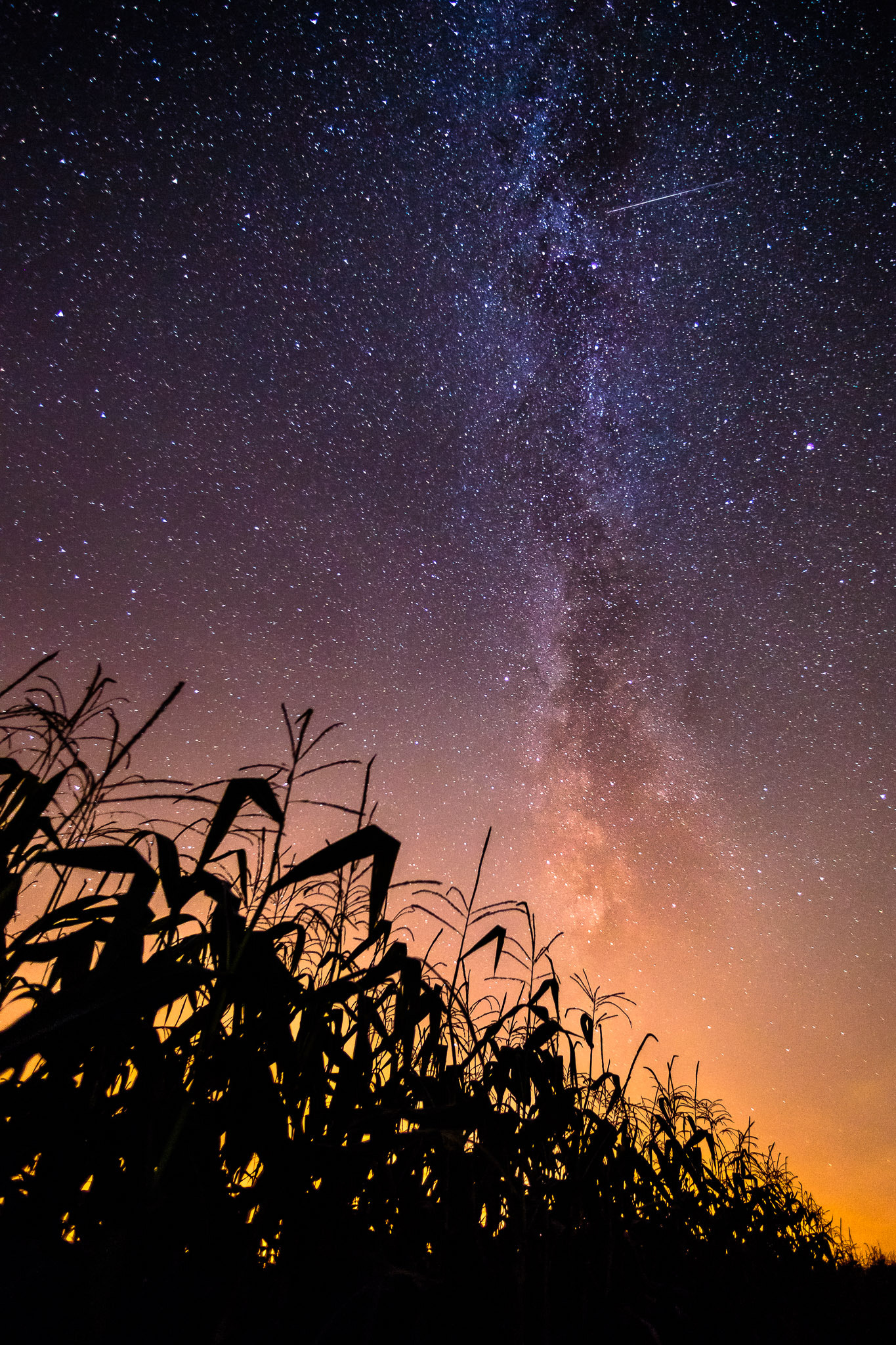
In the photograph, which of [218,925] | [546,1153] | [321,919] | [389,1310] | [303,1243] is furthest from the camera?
[546,1153]

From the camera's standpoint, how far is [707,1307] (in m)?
1.44

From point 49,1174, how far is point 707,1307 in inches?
63.6

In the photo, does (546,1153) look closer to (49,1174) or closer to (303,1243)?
(303,1243)

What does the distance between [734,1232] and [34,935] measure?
2628 mm

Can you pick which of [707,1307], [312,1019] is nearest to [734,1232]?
[707,1307]

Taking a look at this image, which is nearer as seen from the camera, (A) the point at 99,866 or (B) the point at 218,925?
(A) the point at 99,866

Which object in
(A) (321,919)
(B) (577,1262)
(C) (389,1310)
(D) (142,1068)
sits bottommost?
(C) (389,1310)

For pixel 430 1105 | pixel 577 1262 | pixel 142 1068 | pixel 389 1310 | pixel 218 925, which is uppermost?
pixel 218 925

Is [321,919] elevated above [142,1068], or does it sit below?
above

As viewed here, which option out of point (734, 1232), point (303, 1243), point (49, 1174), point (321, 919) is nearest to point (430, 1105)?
point (303, 1243)

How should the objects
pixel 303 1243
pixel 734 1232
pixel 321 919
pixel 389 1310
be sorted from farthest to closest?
pixel 734 1232, pixel 321 919, pixel 303 1243, pixel 389 1310

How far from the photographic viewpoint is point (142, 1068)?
3.75 feet

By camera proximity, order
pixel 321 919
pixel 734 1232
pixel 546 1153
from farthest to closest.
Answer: pixel 734 1232 < pixel 546 1153 < pixel 321 919

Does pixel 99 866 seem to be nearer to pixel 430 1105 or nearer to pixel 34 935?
pixel 34 935
